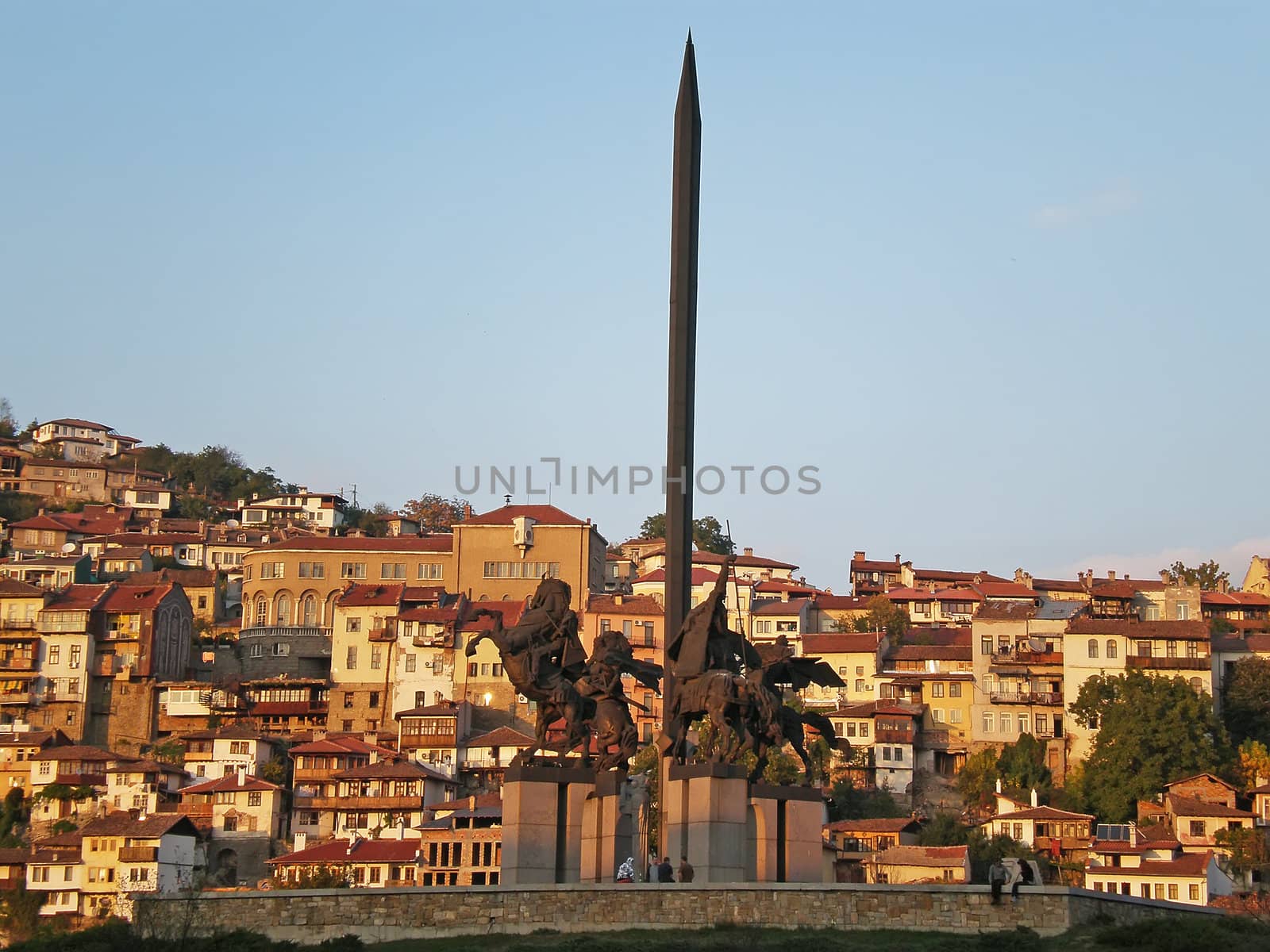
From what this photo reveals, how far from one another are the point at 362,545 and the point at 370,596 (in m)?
8.23

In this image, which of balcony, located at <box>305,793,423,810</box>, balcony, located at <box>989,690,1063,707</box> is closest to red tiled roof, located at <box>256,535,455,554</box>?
balcony, located at <box>305,793,423,810</box>

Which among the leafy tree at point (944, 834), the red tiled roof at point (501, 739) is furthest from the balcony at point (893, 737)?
the red tiled roof at point (501, 739)

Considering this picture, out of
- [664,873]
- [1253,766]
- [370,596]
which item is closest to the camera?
[664,873]

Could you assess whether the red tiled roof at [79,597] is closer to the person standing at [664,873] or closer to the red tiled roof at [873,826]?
the red tiled roof at [873,826]

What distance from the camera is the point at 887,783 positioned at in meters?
67.5

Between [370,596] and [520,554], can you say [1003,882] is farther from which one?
[520,554]

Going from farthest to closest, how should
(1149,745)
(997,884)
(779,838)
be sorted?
(1149,745), (779,838), (997,884)

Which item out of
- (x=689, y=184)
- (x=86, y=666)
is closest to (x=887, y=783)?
(x=86, y=666)

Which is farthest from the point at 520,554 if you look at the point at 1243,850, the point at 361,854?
the point at 1243,850

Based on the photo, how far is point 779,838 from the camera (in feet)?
88.4

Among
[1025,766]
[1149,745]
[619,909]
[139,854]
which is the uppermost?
[1149,745]

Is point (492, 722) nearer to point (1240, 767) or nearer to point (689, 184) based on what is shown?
point (1240, 767)

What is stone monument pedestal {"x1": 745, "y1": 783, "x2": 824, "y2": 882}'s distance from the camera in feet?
87.9

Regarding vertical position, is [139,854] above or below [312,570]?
below
